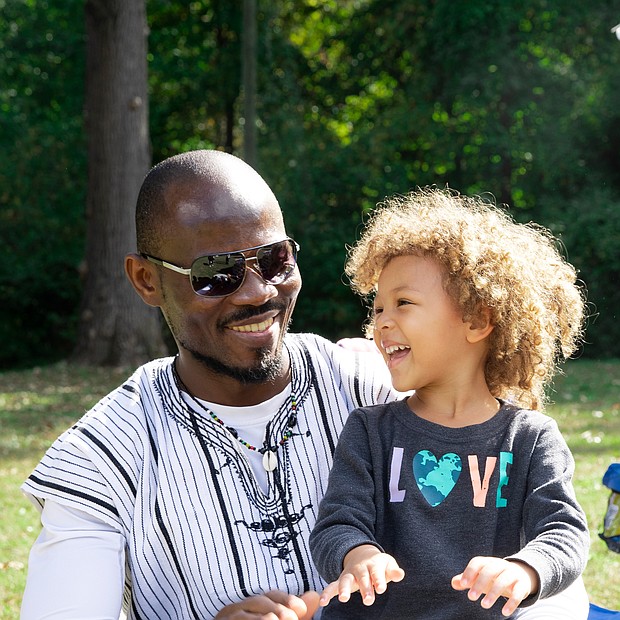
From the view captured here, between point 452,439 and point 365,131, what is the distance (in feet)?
51.9

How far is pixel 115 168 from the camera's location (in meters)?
13.0

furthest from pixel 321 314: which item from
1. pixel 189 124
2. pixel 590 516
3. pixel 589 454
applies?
pixel 590 516

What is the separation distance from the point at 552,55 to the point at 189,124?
7.16m

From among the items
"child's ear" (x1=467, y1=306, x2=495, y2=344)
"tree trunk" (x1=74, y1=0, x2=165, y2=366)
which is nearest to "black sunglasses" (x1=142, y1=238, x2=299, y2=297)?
"child's ear" (x1=467, y1=306, x2=495, y2=344)

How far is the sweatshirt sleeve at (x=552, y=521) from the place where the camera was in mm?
2139

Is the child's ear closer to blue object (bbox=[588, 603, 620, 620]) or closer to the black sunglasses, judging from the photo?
the black sunglasses

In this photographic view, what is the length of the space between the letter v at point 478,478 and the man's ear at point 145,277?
99 centimetres

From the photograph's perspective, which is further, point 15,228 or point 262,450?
point 15,228

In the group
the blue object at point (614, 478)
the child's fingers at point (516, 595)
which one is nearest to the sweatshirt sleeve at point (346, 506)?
the child's fingers at point (516, 595)

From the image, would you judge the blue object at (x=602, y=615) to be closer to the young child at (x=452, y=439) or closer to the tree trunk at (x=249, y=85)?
the young child at (x=452, y=439)

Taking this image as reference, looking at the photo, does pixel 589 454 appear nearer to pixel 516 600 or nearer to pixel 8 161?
pixel 516 600

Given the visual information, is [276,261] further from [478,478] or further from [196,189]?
[478,478]

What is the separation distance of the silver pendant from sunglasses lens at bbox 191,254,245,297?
1.46 feet

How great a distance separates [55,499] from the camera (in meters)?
2.41
